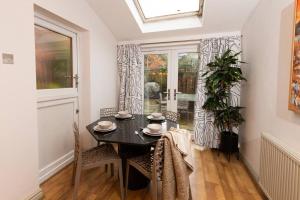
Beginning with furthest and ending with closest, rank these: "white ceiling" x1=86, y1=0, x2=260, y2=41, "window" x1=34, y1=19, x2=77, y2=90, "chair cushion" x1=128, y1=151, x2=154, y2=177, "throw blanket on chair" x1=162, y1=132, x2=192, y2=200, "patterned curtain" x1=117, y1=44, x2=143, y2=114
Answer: "patterned curtain" x1=117, y1=44, x2=143, y2=114 < "white ceiling" x1=86, y1=0, x2=260, y2=41 < "window" x1=34, y1=19, x2=77, y2=90 < "chair cushion" x1=128, y1=151, x2=154, y2=177 < "throw blanket on chair" x1=162, y1=132, x2=192, y2=200

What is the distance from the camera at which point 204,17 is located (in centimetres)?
289

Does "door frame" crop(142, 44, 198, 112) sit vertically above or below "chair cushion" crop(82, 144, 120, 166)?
above

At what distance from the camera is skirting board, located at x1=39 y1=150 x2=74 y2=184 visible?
2281mm

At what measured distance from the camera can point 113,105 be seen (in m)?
3.87

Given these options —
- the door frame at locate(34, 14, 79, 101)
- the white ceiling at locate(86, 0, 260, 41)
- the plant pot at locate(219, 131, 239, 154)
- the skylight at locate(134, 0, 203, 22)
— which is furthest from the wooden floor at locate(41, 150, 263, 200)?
the skylight at locate(134, 0, 203, 22)

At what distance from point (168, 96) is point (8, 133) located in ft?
9.27

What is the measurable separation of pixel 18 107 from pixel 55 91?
2.58ft

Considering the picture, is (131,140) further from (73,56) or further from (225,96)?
(225,96)

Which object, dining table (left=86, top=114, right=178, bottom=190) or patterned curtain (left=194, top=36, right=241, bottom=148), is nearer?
dining table (left=86, top=114, right=178, bottom=190)

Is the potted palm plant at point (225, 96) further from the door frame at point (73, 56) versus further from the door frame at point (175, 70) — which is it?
the door frame at point (73, 56)

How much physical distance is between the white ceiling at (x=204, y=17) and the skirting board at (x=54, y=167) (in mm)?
2505

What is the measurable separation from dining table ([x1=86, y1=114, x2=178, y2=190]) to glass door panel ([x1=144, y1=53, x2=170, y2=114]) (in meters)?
1.36

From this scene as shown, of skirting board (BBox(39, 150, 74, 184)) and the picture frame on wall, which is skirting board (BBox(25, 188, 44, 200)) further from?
the picture frame on wall

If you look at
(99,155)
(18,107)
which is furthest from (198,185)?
(18,107)
